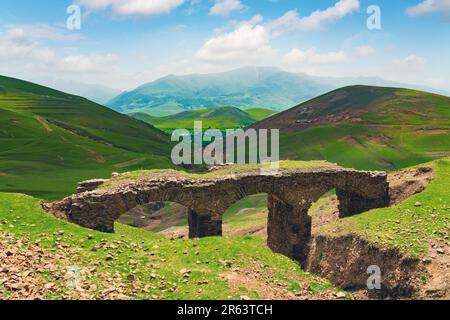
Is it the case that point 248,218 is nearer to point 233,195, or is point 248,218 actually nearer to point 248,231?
point 248,231

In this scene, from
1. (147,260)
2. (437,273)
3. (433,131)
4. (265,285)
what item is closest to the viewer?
(265,285)

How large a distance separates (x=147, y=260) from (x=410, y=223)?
13902 millimetres

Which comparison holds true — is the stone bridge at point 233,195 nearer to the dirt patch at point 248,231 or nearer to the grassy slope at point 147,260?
the grassy slope at point 147,260

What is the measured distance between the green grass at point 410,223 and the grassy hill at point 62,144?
42.0 m

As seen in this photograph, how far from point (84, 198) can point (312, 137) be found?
73895 millimetres

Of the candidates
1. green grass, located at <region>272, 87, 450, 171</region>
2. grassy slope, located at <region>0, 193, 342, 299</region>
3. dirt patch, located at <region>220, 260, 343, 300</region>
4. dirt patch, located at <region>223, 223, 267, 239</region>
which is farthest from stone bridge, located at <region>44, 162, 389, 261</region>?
green grass, located at <region>272, 87, 450, 171</region>

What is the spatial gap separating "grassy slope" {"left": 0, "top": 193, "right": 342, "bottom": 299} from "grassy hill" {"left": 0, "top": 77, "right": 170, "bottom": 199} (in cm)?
3701

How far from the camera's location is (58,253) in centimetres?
1744

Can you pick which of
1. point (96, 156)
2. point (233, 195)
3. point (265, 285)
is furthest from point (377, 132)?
point (265, 285)

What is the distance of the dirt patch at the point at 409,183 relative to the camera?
28259 millimetres

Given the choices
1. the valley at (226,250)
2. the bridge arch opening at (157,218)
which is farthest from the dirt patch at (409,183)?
the bridge arch opening at (157,218)

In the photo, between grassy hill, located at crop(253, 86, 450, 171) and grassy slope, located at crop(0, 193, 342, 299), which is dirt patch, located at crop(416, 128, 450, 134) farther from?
grassy slope, located at crop(0, 193, 342, 299)

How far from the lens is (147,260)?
18094 mm
